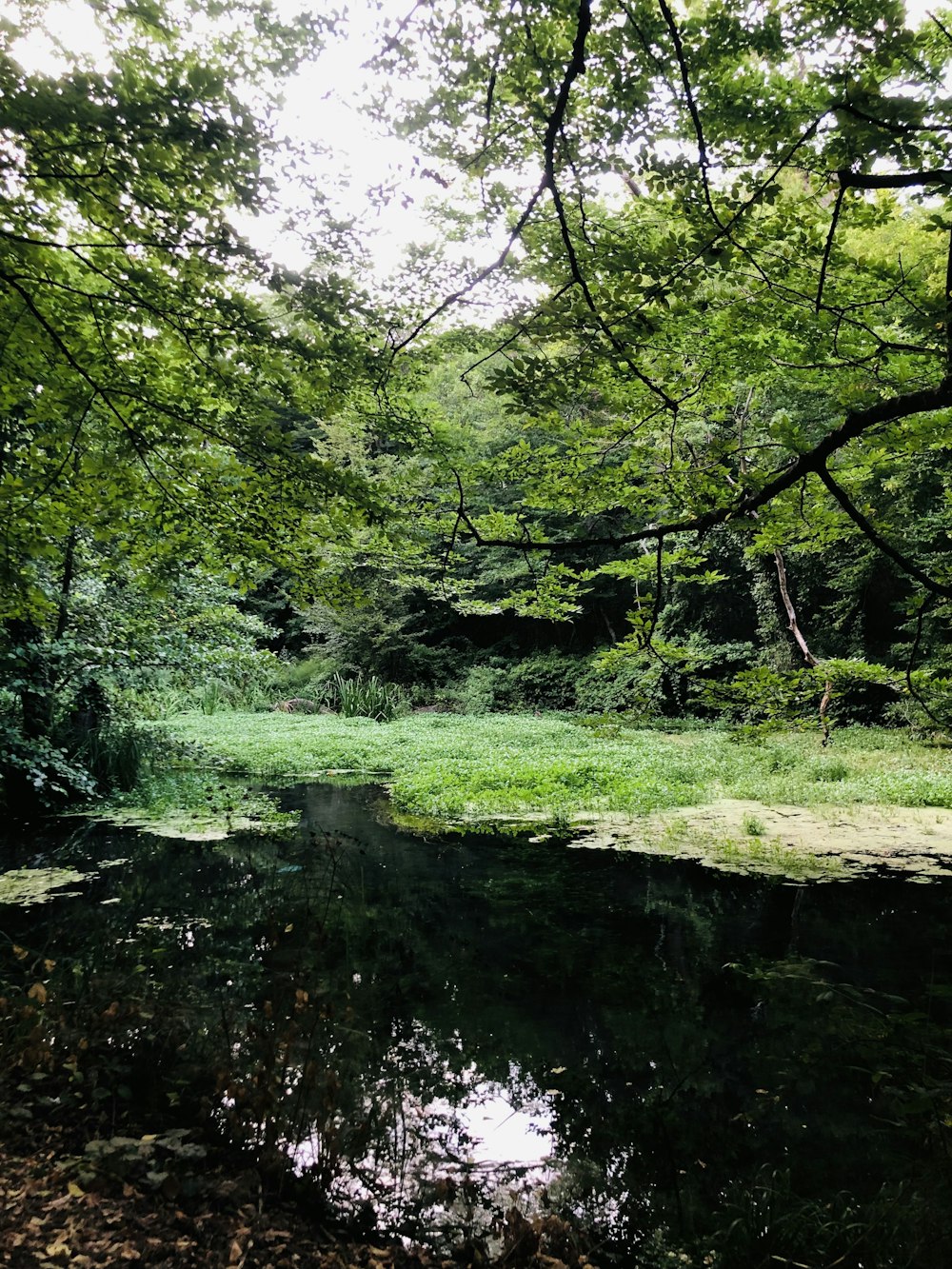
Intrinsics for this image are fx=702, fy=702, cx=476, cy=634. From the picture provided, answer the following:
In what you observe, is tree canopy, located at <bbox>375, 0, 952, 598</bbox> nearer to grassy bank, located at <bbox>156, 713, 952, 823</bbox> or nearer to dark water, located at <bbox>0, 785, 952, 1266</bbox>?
dark water, located at <bbox>0, 785, 952, 1266</bbox>

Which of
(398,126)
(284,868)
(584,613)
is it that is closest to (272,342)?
(398,126)

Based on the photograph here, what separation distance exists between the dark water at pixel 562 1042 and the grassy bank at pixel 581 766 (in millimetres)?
1711

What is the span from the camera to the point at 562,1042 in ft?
12.0

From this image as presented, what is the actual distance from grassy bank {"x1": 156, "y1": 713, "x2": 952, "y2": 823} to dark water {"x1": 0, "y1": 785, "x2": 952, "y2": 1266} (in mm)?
1711

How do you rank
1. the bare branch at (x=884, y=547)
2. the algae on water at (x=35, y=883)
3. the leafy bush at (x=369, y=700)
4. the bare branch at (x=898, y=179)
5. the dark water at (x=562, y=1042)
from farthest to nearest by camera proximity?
the leafy bush at (x=369, y=700) → the algae on water at (x=35, y=883) → the dark water at (x=562, y=1042) → the bare branch at (x=884, y=547) → the bare branch at (x=898, y=179)

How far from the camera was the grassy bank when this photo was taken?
28.2ft

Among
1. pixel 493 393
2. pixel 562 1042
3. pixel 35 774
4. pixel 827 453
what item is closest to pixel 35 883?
pixel 35 774

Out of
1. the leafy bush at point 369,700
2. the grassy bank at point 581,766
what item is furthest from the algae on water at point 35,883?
the leafy bush at point 369,700

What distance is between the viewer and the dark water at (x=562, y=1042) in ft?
8.55

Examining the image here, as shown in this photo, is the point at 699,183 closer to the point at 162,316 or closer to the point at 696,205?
the point at 696,205

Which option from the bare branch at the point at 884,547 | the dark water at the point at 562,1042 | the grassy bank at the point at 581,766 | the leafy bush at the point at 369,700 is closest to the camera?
the bare branch at the point at 884,547

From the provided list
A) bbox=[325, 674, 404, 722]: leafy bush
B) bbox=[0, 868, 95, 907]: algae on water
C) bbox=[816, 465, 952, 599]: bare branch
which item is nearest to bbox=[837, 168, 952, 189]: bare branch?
bbox=[816, 465, 952, 599]: bare branch

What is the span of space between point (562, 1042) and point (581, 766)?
21.8 ft

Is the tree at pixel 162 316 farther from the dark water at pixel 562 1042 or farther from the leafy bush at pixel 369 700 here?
the leafy bush at pixel 369 700
